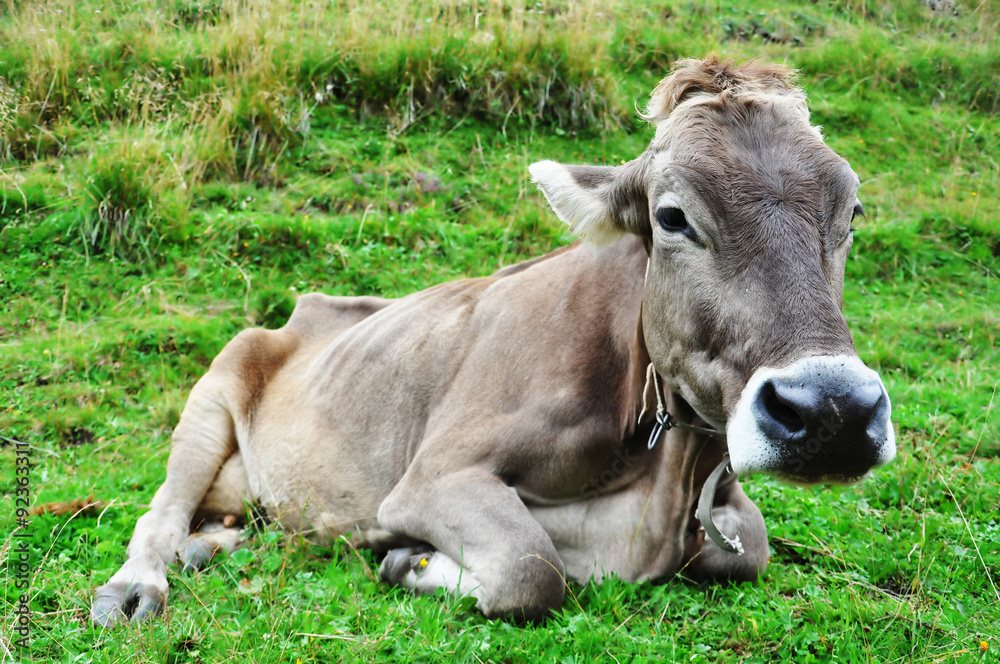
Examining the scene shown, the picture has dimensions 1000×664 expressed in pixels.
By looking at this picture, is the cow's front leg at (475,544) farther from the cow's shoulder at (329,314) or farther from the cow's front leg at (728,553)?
the cow's shoulder at (329,314)

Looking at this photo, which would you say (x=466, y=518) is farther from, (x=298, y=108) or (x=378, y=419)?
(x=298, y=108)

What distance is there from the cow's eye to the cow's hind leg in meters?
2.51

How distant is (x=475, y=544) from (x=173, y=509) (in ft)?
6.45

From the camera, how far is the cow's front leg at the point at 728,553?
3689mm

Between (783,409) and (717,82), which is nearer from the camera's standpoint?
(783,409)

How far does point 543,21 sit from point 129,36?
4.63 metres

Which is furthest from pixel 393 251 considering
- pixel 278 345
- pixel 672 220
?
pixel 672 220

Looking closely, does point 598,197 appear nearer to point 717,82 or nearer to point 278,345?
point 717,82

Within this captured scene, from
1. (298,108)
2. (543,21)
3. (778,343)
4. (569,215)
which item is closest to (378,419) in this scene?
(569,215)

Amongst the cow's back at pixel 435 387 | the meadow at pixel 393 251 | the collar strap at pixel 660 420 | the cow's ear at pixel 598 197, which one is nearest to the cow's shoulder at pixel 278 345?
the cow's back at pixel 435 387

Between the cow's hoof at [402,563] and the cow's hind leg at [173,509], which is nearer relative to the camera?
the cow's hind leg at [173,509]

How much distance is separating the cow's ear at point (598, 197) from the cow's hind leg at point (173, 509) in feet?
7.71

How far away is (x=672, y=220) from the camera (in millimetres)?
3127

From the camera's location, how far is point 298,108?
28.3 feet
